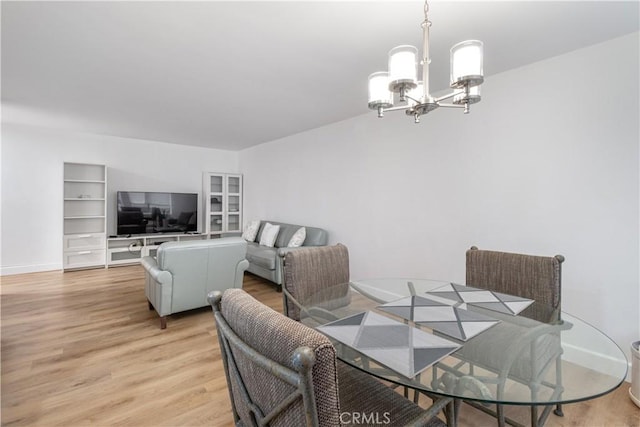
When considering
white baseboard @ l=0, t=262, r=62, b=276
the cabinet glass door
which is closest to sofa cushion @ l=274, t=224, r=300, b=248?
the cabinet glass door

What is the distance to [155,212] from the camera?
566 centimetres

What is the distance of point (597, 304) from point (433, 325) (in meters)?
1.75

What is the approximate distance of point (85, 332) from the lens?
108 inches

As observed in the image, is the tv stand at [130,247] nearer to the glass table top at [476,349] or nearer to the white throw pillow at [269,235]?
the white throw pillow at [269,235]

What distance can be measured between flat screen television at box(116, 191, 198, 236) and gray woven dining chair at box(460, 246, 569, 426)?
17.9 feet

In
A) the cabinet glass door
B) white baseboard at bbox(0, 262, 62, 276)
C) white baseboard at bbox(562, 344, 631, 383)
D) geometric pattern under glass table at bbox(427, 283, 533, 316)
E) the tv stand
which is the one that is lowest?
white baseboard at bbox(0, 262, 62, 276)

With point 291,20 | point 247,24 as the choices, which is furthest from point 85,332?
point 291,20

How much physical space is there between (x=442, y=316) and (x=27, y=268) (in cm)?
635

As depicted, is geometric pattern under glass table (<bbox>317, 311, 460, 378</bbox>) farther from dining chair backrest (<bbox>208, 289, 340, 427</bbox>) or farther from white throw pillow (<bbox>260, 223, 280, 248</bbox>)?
white throw pillow (<bbox>260, 223, 280, 248</bbox>)

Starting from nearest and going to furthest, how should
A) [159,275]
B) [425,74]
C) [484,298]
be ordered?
[425,74], [484,298], [159,275]

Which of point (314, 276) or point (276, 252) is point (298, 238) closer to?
point (276, 252)

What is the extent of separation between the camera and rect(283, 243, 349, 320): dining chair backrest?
180cm

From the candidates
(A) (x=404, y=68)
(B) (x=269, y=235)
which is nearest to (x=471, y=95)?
(A) (x=404, y=68)

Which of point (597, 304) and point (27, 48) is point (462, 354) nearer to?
point (597, 304)
